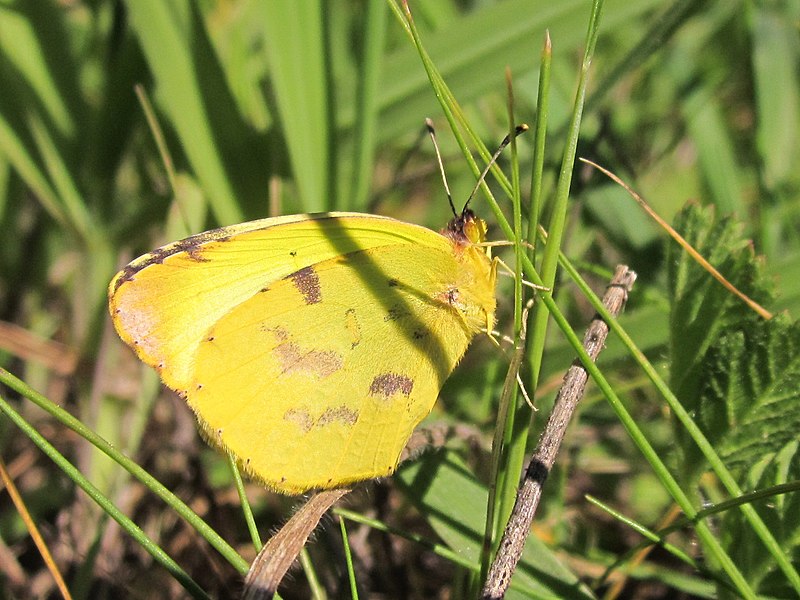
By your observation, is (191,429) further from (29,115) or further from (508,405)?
(508,405)

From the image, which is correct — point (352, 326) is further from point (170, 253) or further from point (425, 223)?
point (425, 223)

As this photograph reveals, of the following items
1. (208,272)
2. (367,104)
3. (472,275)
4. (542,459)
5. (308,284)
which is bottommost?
(542,459)

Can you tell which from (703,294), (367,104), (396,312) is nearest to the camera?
(703,294)

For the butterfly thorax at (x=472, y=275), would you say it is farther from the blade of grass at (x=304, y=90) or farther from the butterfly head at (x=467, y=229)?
the blade of grass at (x=304, y=90)

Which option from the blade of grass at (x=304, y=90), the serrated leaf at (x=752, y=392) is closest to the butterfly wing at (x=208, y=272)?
the blade of grass at (x=304, y=90)

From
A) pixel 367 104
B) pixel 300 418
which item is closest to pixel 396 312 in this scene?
pixel 300 418

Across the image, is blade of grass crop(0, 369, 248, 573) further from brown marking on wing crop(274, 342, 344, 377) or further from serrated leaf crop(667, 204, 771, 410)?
serrated leaf crop(667, 204, 771, 410)

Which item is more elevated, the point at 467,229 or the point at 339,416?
the point at 467,229
